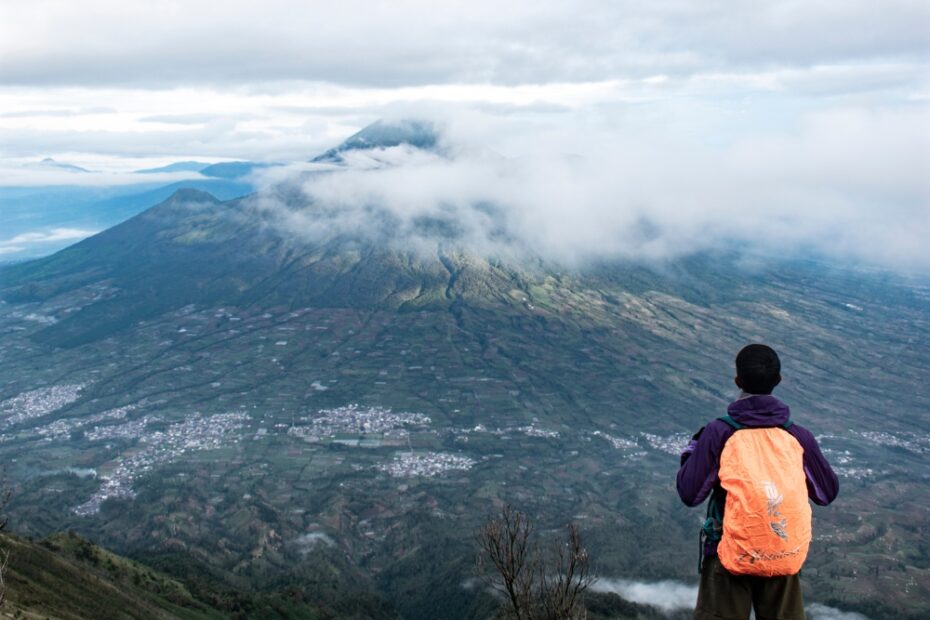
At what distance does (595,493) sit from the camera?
138 m

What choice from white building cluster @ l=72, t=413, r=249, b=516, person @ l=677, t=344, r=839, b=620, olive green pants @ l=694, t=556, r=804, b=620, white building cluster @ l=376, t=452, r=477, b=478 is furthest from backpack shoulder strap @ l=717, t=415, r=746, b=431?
white building cluster @ l=376, t=452, r=477, b=478

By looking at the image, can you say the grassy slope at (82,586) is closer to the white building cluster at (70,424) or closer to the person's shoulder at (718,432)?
the person's shoulder at (718,432)

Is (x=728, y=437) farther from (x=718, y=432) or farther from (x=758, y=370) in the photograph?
(x=758, y=370)

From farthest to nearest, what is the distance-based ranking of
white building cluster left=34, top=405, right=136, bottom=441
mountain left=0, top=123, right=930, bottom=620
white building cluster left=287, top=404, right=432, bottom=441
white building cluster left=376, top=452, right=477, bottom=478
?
white building cluster left=287, top=404, right=432, bottom=441 < white building cluster left=34, top=405, right=136, bottom=441 < white building cluster left=376, top=452, right=477, bottom=478 < mountain left=0, top=123, right=930, bottom=620

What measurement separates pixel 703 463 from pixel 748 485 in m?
0.46

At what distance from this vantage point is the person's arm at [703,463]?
7.16m

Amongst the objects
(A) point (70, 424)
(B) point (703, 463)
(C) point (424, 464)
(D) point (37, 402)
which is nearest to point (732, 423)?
(B) point (703, 463)

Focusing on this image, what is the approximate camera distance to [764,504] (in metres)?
6.84

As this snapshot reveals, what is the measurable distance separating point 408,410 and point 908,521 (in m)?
102

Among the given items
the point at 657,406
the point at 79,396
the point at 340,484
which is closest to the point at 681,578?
the point at 340,484

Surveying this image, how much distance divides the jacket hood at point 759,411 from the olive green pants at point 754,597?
1.44 metres

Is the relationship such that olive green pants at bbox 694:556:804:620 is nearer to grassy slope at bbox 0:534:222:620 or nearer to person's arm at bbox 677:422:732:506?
person's arm at bbox 677:422:732:506

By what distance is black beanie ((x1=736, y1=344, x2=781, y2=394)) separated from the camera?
7.29 metres

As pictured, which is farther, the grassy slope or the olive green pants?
the grassy slope
